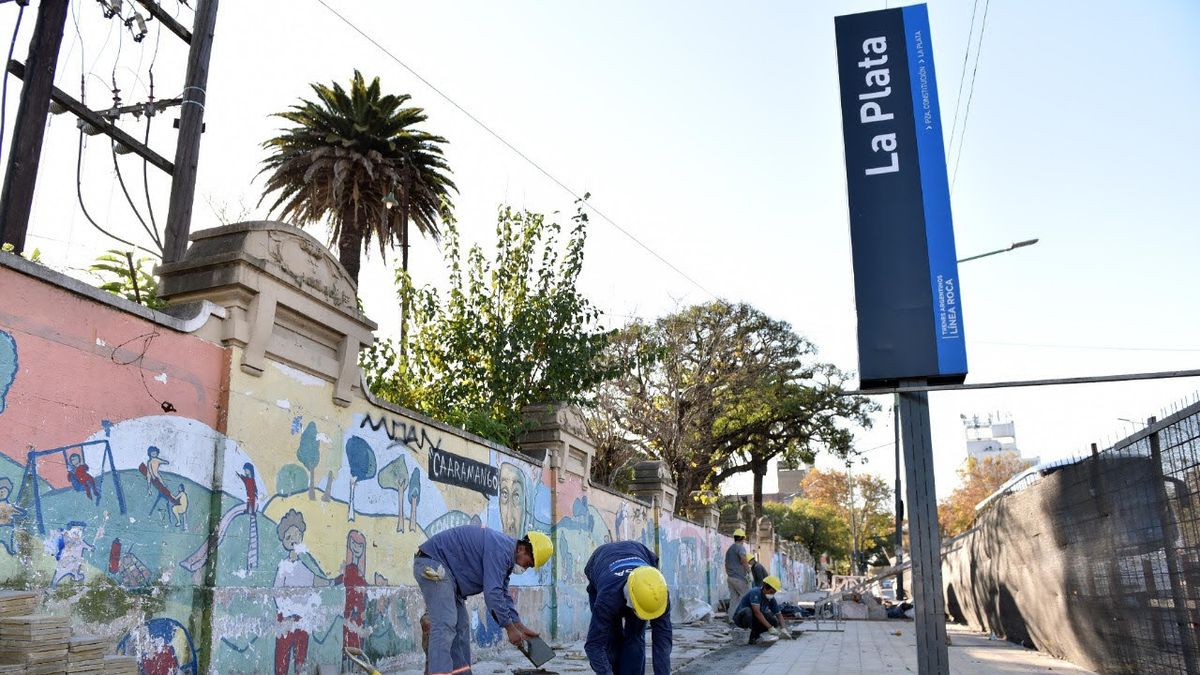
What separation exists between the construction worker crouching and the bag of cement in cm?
420

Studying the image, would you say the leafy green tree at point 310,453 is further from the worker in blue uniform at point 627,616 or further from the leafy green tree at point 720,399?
the leafy green tree at point 720,399

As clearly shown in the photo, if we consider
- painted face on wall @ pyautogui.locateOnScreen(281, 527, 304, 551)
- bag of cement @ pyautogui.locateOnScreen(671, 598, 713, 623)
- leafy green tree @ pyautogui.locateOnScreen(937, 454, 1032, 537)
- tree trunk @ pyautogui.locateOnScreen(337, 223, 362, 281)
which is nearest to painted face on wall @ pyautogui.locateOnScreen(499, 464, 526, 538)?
painted face on wall @ pyautogui.locateOnScreen(281, 527, 304, 551)

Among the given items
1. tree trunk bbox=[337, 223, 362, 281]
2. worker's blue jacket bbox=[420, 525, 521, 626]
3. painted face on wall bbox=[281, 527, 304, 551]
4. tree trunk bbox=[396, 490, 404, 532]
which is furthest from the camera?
tree trunk bbox=[337, 223, 362, 281]

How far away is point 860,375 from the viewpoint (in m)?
5.26

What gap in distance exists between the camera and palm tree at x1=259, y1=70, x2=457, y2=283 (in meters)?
18.7

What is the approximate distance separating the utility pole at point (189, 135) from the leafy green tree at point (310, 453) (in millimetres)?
3213

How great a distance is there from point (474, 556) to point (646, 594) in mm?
1656

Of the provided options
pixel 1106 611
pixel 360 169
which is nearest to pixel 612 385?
pixel 360 169

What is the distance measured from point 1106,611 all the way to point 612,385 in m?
18.4

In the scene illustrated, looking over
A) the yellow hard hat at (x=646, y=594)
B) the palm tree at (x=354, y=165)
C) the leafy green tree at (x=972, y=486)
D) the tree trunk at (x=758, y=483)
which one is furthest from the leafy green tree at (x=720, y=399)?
the leafy green tree at (x=972, y=486)

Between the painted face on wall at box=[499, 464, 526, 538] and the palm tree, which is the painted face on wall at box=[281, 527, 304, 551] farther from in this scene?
the palm tree

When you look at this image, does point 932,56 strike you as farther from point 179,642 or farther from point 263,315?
point 179,642

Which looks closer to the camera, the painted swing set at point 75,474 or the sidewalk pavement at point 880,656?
the painted swing set at point 75,474

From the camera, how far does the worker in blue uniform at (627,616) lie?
498 centimetres
